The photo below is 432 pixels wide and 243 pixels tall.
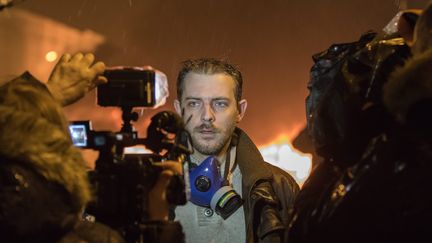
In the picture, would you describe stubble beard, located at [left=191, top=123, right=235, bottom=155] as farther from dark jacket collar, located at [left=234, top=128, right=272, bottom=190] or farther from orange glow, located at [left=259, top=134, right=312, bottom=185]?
orange glow, located at [left=259, top=134, right=312, bottom=185]

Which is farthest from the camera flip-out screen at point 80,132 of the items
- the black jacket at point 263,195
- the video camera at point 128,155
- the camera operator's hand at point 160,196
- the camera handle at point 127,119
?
the black jacket at point 263,195

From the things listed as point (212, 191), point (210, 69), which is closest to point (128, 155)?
point (212, 191)

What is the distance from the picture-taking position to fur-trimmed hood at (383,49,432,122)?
3.39 ft

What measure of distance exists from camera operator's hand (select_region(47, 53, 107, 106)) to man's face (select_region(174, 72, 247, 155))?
2.65ft

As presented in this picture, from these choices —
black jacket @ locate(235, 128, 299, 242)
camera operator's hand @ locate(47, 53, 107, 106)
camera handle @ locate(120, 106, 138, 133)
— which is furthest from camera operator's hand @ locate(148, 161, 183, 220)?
black jacket @ locate(235, 128, 299, 242)

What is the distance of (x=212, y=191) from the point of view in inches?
85.2

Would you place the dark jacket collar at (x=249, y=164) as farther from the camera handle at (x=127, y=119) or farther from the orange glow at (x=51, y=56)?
the orange glow at (x=51, y=56)

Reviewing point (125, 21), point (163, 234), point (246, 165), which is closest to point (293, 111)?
point (125, 21)

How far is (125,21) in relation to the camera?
5965 mm

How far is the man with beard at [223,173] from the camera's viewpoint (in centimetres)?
211

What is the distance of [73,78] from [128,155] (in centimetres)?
27

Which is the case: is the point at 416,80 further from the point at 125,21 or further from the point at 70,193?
the point at 125,21

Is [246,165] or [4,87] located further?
[246,165]

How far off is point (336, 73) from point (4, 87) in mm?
782
